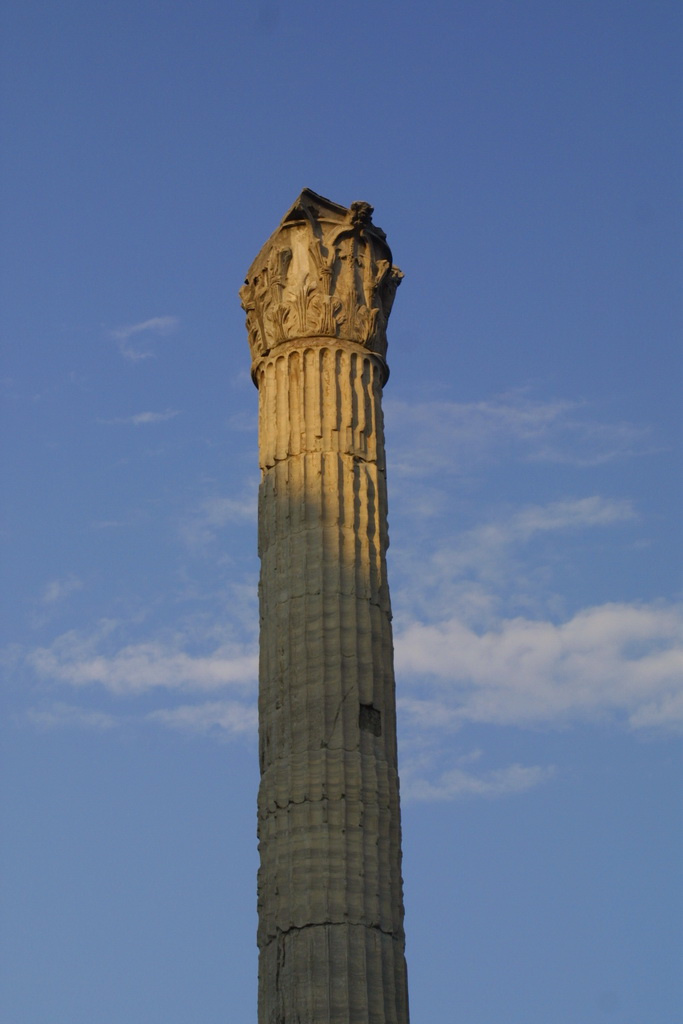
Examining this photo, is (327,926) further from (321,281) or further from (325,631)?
(321,281)

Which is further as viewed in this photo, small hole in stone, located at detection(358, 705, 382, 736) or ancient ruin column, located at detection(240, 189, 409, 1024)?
small hole in stone, located at detection(358, 705, 382, 736)

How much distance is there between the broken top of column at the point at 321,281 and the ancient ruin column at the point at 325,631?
0.09 feet

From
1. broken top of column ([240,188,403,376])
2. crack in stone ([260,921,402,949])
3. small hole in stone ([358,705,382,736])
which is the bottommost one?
crack in stone ([260,921,402,949])

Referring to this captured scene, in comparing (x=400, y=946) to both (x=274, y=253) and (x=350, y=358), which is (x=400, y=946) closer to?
(x=350, y=358)

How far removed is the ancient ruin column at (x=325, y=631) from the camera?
20031 millimetres

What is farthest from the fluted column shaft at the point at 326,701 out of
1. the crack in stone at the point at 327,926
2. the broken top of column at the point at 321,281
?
the broken top of column at the point at 321,281

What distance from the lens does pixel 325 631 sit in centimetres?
2198

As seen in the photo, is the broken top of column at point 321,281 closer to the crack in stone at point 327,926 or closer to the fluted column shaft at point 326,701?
the fluted column shaft at point 326,701

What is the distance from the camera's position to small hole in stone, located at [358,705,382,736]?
21578 mm

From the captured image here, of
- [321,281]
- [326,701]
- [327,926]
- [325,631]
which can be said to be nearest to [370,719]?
[326,701]

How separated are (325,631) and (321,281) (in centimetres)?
577

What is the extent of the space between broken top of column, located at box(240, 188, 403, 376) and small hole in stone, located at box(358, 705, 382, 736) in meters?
5.92

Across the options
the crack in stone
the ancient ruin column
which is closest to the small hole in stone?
the ancient ruin column

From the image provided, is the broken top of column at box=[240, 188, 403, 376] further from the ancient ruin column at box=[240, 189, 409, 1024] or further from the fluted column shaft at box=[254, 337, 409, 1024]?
the fluted column shaft at box=[254, 337, 409, 1024]
